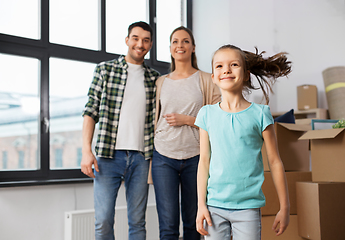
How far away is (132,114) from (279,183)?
848 millimetres

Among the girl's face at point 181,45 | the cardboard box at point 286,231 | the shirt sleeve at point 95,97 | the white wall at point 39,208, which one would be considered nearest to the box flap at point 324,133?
the cardboard box at point 286,231

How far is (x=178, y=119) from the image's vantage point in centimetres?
160

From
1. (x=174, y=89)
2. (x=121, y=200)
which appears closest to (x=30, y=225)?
(x=121, y=200)

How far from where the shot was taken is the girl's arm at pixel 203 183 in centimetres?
109

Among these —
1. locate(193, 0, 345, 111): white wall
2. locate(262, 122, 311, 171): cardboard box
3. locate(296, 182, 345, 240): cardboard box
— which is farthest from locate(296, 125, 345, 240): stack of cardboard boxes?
locate(193, 0, 345, 111): white wall

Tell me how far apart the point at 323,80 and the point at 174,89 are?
172cm

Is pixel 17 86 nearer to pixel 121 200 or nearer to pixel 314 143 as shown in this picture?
pixel 121 200

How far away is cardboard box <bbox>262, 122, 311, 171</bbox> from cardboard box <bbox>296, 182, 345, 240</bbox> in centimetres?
26

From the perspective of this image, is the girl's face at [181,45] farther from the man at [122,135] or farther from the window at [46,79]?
the window at [46,79]

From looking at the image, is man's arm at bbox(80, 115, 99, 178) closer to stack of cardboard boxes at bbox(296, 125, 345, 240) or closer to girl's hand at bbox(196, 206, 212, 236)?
girl's hand at bbox(196, 206, 212, 236)

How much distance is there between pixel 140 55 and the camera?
1.76 meters

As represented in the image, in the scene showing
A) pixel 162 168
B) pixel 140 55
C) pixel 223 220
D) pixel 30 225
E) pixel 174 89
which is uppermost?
pixel 140 55

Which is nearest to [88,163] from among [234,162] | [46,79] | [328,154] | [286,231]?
[234,162]

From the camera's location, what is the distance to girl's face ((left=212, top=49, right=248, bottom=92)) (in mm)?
1160
